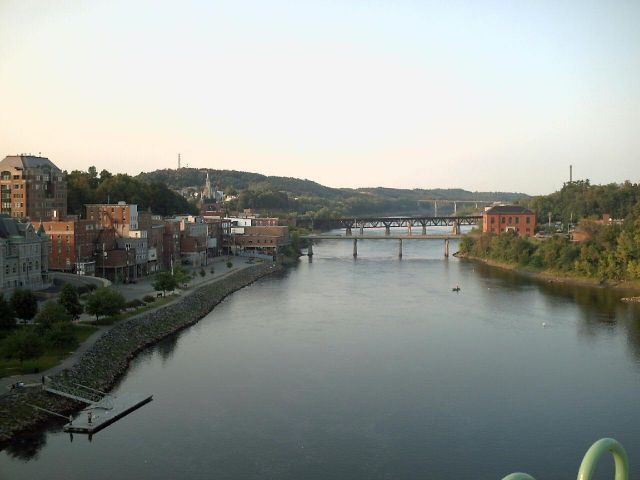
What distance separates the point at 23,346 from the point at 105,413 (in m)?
1.73

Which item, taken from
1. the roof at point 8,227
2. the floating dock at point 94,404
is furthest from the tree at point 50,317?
the roof at point 8,227

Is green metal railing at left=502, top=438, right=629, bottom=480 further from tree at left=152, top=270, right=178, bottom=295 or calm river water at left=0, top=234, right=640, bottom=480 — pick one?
tree at left=152, top=270, right=178, bottom=295

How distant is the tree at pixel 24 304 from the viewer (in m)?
11.9

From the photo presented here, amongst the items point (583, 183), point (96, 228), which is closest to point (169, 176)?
point (583, 183)

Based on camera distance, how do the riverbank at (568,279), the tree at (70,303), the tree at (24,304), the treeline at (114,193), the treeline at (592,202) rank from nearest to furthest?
1. the tree at (24,304)
2. the tree at (70,303)
3. the riverbank at (568,279)
4. the treeline at (114,193)
5. the treeline at (592,202)

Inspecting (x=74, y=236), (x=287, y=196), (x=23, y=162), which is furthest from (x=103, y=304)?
(x=287, y=196)

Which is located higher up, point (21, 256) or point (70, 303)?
point (21, 256)

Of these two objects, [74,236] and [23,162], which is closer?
[74,236]

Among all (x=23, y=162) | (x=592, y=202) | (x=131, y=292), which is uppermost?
(x=23, y=162)

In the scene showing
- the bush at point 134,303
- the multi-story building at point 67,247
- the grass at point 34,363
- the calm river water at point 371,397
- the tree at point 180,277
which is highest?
the multi-story building at point 67,247

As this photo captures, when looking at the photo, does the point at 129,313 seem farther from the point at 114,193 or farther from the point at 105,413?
the point at 114,193

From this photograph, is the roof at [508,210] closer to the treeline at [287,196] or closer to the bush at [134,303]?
the treeline at [287,196]

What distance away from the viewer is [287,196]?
59.4m

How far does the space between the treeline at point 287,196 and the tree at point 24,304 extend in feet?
112
